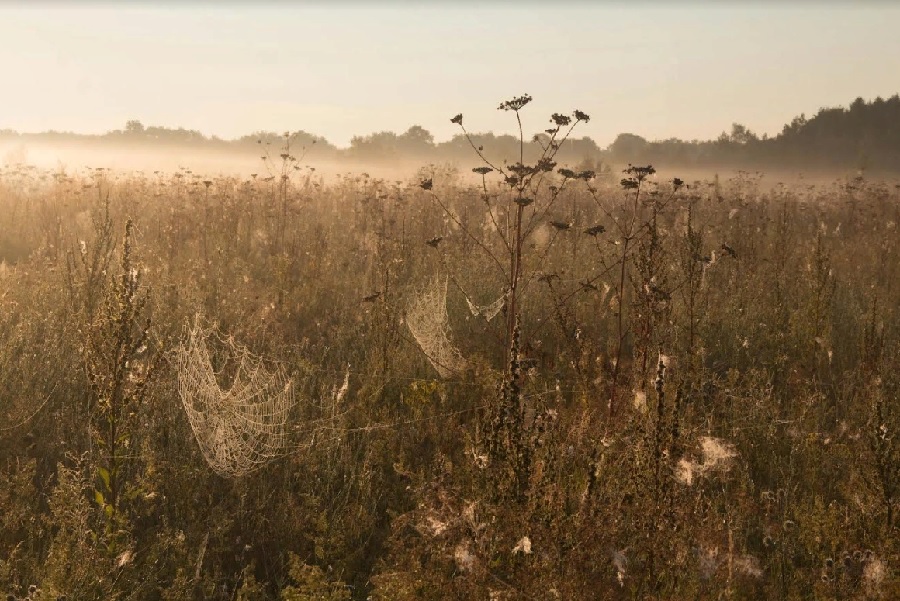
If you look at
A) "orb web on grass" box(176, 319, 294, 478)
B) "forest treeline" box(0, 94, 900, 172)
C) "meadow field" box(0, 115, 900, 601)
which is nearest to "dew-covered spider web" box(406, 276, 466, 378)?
"meadow field" box(0, 115, 900, 601)

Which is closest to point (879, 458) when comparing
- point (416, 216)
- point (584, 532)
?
point (584, 532)

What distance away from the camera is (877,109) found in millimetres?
38906

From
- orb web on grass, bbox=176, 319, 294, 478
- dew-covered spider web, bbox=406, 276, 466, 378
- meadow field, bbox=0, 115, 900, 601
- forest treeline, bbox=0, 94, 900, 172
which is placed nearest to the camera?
meadow field, bbox=0, 115, 900, 601

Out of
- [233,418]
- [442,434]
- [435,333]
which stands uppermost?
[435,333]

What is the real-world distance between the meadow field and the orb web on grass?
3 centimetres

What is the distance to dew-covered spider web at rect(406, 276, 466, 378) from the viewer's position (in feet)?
15.8

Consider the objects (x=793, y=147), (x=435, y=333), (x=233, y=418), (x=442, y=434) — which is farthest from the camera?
(x=793, y=147)

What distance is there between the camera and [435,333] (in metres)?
5.16

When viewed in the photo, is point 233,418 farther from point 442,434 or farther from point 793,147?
point 793,147

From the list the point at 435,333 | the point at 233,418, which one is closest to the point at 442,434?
the point at 233,418

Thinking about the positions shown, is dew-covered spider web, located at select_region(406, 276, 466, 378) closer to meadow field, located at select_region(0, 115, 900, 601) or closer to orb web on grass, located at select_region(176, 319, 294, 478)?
meadow field, located at select_region(0, 115, 900, 601)

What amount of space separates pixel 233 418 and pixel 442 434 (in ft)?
3.97

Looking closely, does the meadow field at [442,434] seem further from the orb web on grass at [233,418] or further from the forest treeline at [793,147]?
the forest treeline at [793,147]

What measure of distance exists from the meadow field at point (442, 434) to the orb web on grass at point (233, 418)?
3 cm
